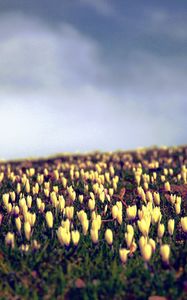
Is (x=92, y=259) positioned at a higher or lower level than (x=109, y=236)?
lower

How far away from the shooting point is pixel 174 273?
17.2ft

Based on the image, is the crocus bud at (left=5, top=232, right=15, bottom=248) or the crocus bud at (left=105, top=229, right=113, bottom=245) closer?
the crocus bud at (left=105, top=229, right=113, bottom=245)

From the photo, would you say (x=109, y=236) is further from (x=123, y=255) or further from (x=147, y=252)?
(x=147, y=252)

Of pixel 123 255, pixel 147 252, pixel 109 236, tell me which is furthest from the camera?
pixel 109 236

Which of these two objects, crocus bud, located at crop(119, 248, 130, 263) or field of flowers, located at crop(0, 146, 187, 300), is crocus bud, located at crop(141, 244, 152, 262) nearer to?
field of flowers, located at crop(0, 146, 187, 300)

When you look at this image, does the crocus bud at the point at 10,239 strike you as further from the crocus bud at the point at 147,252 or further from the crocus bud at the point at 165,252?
the crocus bud at the point at 165,252

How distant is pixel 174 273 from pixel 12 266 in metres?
1.97

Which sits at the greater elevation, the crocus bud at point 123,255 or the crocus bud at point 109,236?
the crocus bud at point 109,236

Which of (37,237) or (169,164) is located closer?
(37,237)

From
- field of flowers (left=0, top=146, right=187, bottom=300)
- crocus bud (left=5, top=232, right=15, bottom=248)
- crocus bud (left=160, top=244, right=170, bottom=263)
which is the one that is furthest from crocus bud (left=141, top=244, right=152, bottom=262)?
crocus bud (left=5, top=232, right=15, bottom=248)

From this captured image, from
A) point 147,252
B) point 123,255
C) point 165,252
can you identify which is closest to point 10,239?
point 123,255

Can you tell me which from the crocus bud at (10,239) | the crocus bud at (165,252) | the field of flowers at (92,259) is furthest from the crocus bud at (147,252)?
the crocus bud at (10,239)

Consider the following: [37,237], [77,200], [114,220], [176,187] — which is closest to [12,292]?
[37,237]

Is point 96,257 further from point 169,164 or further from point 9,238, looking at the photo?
point 169,164
